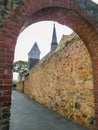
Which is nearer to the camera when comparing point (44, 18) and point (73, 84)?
point (44, 18)

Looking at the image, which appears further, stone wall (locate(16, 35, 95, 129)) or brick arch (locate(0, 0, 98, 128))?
stone wall (locate(16, 35, 95, 129))

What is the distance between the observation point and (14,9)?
3.30m

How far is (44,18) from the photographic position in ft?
14.4

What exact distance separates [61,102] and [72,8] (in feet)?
17.7

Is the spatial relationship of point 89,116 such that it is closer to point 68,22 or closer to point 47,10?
point 68,22

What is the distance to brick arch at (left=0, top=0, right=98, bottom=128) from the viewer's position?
10.0 feet

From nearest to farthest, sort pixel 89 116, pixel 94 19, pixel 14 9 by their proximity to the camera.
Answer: pixel 14 9, pixel 94 19, pixel 89 116

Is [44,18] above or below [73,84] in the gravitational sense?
above

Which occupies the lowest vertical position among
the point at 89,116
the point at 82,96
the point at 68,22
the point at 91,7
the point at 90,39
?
the point at 89,116

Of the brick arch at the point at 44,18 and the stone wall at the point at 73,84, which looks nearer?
the brick arch at the point at 44,18

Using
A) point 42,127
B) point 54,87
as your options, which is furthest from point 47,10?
point 54,87

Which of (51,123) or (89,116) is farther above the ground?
(89,116)

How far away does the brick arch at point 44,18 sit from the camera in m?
3.06

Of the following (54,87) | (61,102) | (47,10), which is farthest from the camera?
(54,87)
